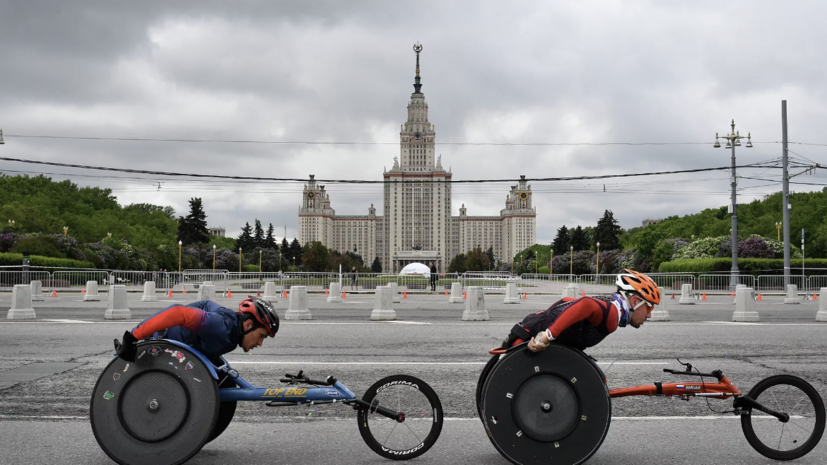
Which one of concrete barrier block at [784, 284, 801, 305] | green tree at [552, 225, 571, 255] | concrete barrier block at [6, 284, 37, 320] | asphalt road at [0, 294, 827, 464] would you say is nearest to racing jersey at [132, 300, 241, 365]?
asphalt road at [0, 294, 827, 464]

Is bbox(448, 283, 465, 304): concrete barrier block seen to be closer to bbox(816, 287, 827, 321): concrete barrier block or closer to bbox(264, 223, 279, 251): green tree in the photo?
bbox(816, 287, 827, 321): concrete barrier block

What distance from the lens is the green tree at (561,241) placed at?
118812mm

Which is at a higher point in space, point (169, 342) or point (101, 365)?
point (169, 342)

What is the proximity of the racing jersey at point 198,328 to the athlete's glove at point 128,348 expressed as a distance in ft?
0.16

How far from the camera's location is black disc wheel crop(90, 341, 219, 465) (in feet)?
14.3

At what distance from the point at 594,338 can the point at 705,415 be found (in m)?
2.61

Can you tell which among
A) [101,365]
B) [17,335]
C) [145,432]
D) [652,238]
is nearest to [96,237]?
[652,238]

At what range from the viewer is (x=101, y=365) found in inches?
362

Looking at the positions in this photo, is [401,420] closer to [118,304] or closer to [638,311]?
[638,311]

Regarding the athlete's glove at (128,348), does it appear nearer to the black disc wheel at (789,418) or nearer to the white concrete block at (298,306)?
the black disc wheel at (789,418)

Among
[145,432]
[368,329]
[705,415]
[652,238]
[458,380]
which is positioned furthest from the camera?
[652,238]

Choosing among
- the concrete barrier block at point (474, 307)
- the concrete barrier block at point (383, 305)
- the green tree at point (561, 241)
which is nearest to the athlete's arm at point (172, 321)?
the concrete barrier block at point (383, 305)

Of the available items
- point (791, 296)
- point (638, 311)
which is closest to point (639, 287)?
point (638, 311)

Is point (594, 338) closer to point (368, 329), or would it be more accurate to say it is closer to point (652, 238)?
point (368, 329)
